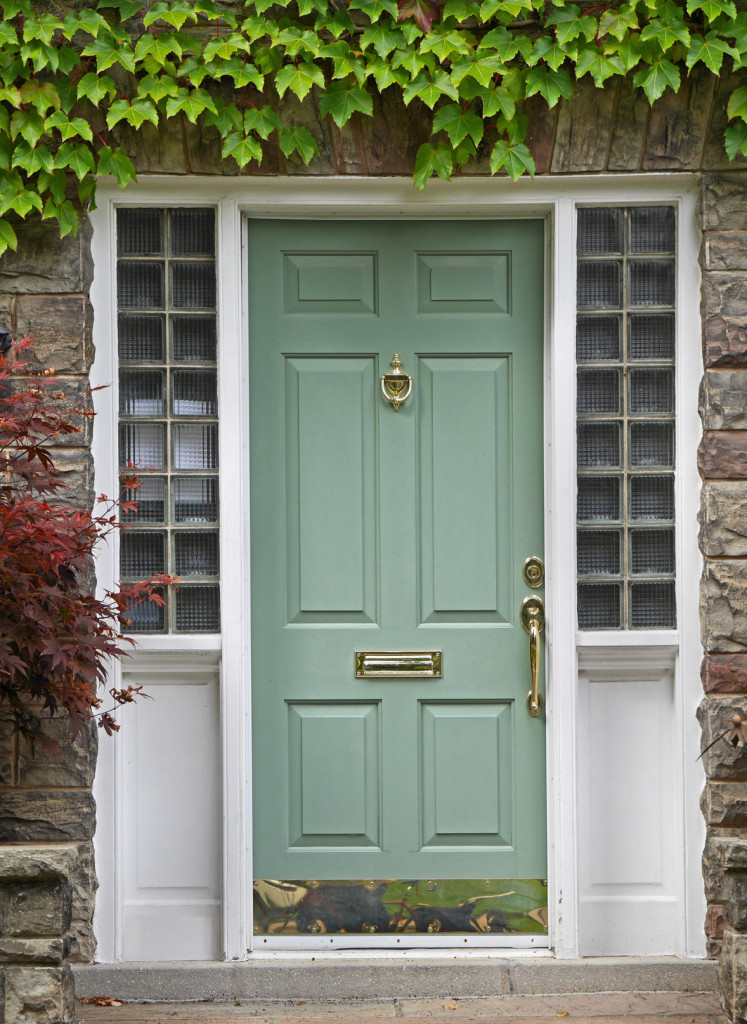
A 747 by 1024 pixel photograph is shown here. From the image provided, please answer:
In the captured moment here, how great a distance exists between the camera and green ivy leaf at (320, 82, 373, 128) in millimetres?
3104

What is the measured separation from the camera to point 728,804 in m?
3.25

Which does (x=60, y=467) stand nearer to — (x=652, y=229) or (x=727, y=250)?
(x=652, y=229)

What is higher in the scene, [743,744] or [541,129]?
[541,129]

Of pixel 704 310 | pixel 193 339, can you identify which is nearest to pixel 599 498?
pixel 704 310

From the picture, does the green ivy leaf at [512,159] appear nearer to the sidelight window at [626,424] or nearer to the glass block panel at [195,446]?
the sidelight window at [626,424]

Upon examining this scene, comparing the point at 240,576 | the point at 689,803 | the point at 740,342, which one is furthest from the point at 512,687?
the point at 740,342

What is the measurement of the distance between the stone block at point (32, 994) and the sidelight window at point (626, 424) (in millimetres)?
1965

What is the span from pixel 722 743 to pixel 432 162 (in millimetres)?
2112

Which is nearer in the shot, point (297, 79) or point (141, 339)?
point (297, 79)

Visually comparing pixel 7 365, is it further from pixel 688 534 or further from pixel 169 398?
pixel 688 534

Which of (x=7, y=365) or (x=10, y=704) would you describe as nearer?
(x=7, y=365)

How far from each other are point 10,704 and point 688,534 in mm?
2282

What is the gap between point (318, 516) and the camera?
340cm

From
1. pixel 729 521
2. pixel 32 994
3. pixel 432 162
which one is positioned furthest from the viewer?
pixel 729 521
